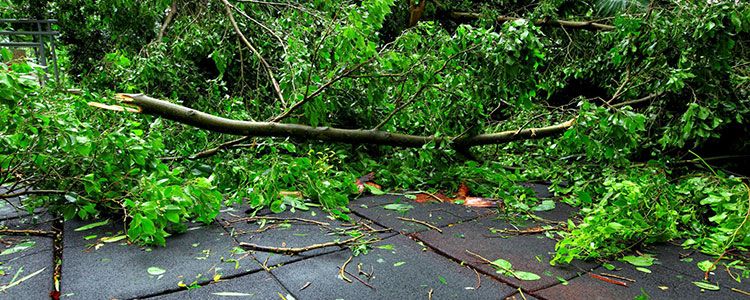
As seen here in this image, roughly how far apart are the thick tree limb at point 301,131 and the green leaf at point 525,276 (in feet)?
4.00

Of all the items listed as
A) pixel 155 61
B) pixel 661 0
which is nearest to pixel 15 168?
pixel 155 61

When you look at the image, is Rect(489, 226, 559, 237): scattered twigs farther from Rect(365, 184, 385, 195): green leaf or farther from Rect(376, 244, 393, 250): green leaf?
Rect(365, 184, 385, 195): green leaf

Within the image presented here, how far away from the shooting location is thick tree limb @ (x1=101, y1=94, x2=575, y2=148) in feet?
8.73

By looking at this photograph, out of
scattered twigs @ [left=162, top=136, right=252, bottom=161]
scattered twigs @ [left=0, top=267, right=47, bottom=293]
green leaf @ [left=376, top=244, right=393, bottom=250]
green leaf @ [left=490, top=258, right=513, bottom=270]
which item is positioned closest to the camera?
scattered twigs @ [left=0, top=267, right=47, bottom=293]

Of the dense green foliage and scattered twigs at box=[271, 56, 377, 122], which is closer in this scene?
the dense green foliage

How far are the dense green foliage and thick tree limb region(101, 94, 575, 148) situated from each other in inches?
3.8

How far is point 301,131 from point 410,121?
0.83 meters

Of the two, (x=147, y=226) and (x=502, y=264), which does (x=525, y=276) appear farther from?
(x=147, y=226)

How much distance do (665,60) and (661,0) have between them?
3.81 feet

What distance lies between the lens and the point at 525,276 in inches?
76.3

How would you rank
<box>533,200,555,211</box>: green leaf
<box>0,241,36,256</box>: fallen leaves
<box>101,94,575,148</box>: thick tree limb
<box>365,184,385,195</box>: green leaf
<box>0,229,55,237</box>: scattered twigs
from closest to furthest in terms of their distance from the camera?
<box>0,241,36,256</box>: fallen leaves < <box>0,229,55,237</box>: scattered twigs < <box>101,94,575,148</box>: thick tree limb < <box>533,200,555,211</box>: green leaf < <box>365,184,385,195</box>: green leaf

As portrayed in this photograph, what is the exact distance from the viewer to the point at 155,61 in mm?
3863

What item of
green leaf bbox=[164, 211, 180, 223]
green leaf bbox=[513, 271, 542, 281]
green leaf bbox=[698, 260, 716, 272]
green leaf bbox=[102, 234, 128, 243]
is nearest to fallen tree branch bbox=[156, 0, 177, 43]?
green leaf bbox=[102, 234, 128, 243]

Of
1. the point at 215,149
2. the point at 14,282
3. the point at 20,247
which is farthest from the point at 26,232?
the point at 215,149
